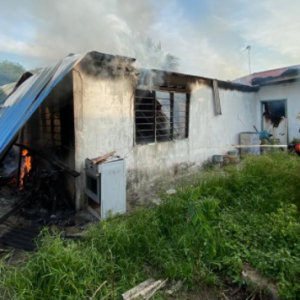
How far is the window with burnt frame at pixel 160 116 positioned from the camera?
21.0ft

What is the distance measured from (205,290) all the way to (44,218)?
354 cm

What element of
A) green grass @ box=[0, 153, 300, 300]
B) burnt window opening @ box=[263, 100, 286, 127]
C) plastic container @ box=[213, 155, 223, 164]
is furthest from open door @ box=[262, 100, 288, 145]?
green grass @ box=[0, 153, 300, 300]

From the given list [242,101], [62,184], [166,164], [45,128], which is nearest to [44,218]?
[62,184]

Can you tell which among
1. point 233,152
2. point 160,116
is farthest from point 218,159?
point 160,116

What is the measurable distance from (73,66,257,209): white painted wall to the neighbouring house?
23 mm

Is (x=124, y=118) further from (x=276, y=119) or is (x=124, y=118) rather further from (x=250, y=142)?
(x=276, y=119)

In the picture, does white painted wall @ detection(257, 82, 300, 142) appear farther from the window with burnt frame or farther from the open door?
the window with burnt frame

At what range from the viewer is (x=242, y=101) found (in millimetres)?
10719

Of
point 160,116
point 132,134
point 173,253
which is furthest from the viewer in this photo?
point 160,116

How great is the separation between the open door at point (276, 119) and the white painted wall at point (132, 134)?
3.18 metres

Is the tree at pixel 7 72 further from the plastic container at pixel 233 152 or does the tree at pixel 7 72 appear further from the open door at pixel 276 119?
the open door at pixel 276 119

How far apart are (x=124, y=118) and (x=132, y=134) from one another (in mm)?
509

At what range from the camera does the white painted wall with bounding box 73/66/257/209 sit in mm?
5078

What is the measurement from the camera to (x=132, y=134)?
612 centimetres
